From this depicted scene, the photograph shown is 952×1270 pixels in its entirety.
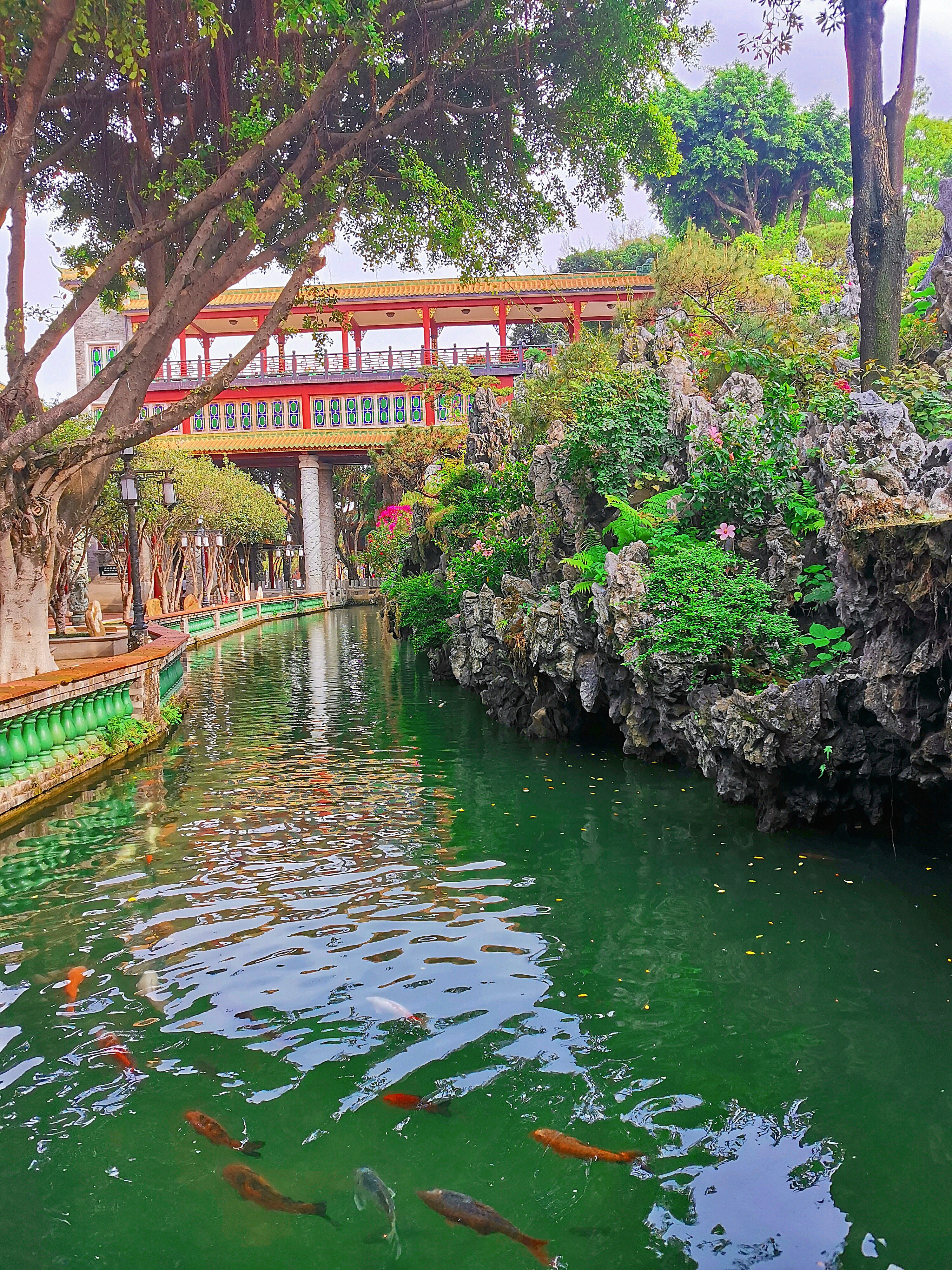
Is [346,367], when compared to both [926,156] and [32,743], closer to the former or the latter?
[926,156]

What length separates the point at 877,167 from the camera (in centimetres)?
1015

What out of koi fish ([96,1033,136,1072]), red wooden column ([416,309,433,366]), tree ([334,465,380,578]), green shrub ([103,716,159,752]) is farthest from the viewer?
tree ([334,465,380,578])

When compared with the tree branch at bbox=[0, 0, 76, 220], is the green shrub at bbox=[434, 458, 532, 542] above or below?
below

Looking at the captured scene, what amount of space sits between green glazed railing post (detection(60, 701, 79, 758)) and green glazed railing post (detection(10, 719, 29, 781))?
91cm

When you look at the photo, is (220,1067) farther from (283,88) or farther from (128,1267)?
(283,88)

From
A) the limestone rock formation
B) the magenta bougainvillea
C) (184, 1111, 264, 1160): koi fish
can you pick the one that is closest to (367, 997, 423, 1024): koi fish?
(184, 1111, 264, 1160): koi fish

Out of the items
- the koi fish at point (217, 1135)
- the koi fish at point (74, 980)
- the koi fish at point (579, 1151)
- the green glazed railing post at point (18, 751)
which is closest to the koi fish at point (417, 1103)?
the koi fish at point (579, 1151)

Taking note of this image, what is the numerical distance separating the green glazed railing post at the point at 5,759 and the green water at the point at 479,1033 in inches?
23.0

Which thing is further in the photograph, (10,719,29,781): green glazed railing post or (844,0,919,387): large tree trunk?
(844,0,919,387): large tree trunk

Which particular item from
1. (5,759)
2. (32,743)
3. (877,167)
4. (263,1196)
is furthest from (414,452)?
(263,1196)

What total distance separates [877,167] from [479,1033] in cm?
979

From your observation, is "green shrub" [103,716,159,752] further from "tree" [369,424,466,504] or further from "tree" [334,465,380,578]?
"tree" [334,465,380,578]

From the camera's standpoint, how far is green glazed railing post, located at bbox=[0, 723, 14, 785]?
8.73m

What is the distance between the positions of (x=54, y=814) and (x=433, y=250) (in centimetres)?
833
